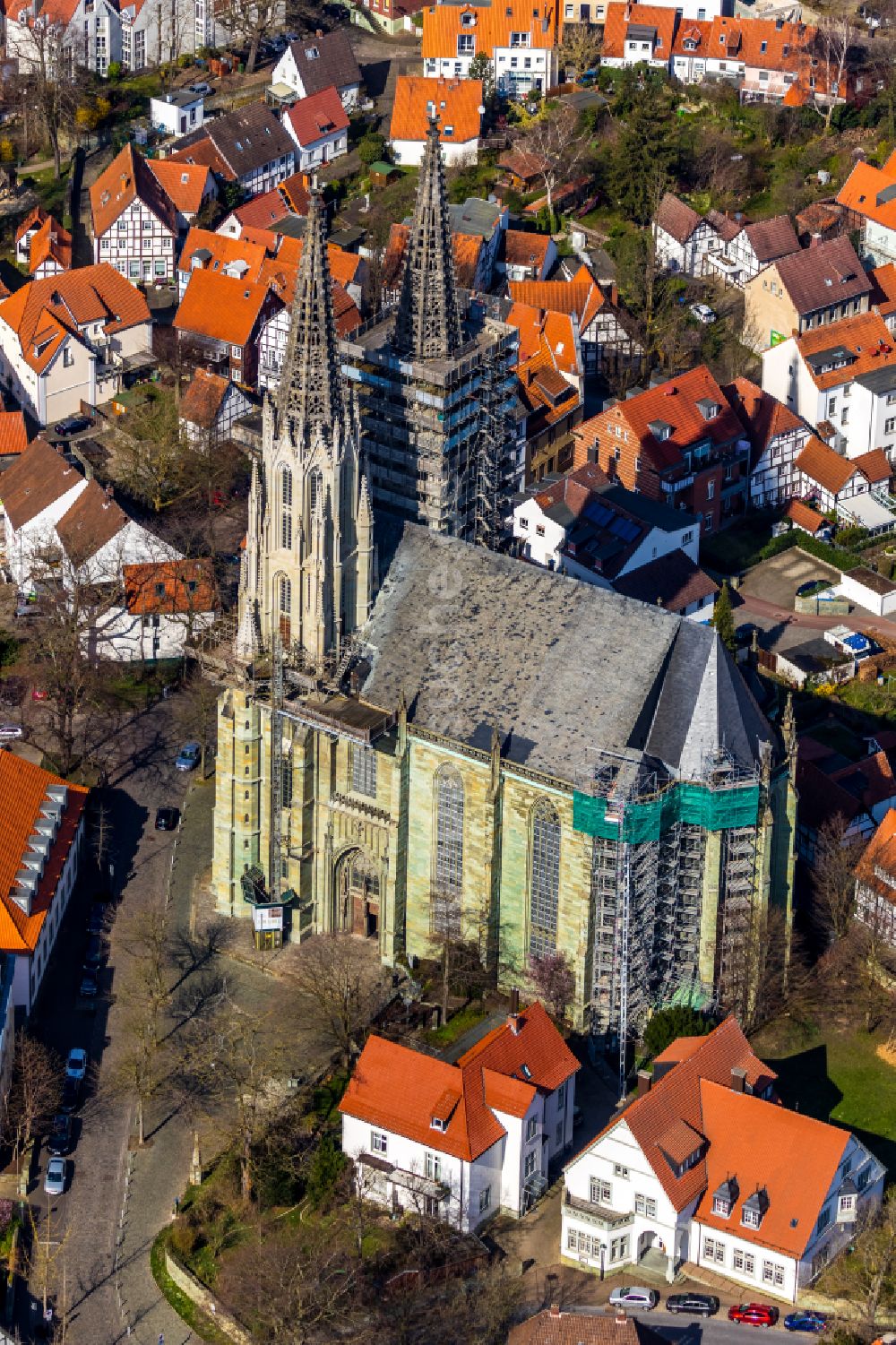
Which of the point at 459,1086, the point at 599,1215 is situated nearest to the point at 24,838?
the point at 459,1086

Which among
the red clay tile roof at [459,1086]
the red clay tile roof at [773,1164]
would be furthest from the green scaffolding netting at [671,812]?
the red clay tile roof at [773,1164]

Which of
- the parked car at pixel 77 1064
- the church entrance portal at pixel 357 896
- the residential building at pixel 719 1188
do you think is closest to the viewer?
the residential building at pixel 719 1188

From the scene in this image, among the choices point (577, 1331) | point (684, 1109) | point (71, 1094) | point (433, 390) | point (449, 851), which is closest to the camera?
point (577, 1331)

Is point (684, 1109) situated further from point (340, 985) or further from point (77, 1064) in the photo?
point (77, 1064)

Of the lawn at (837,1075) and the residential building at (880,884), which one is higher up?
the residential building at (880,884)

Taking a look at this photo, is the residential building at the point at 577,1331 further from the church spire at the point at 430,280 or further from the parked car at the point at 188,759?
the church spire at the point at 430,280

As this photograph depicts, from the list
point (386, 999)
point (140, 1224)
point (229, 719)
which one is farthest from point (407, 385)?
point (140, 1224)

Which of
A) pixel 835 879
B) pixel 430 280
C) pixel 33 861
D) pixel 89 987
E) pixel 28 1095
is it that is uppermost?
pixel 430 280

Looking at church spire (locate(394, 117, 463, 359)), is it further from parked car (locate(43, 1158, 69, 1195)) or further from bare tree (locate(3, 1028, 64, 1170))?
parked car (locate(43, 1158, 69, 1195))
